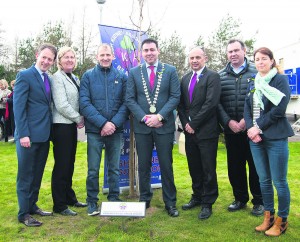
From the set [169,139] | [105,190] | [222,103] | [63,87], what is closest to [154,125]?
[169,139]

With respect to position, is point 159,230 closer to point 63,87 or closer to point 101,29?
point 63,87

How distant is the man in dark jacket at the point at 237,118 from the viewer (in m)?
4.29

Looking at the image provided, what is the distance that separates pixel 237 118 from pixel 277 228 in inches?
56.0

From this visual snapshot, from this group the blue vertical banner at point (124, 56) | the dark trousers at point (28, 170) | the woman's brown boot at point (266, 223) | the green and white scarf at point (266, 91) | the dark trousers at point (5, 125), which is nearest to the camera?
the green and white scarf at point (266, 91)

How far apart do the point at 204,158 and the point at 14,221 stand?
8.47 ft

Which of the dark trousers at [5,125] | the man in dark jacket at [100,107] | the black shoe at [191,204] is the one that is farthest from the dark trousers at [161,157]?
the dark trousers at [5,125]

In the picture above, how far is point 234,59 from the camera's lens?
4316 mm

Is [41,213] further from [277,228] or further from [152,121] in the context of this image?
[277,228]

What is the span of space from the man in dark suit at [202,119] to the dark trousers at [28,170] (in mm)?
1892

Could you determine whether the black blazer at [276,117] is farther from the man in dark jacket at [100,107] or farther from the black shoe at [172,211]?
the man in dark jacket at [100,107]

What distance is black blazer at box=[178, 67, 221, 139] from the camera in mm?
4211

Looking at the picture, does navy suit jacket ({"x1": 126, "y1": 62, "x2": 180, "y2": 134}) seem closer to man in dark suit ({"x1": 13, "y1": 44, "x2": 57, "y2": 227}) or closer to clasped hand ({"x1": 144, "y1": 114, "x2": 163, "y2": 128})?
clasped hand ({"x1": 144, "y1": 114, "x2": 163, "y2": 128})

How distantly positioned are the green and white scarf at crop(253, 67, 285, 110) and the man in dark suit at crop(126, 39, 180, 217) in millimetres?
1056

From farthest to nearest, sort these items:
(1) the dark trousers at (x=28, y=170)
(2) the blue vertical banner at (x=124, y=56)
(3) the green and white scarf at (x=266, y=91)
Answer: (2) the blue vertical banner at (x=124, y=56), (1) the dark trousers at (x=28, y=170), (3) the green and white scarf at (x=266, y=91)
